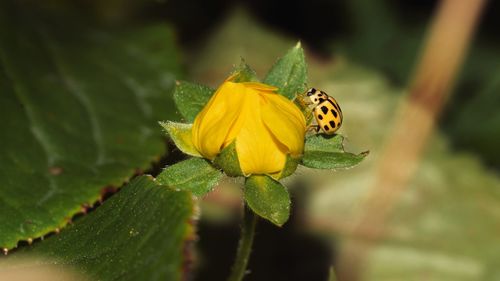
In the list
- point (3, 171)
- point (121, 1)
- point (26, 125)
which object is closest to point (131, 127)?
point (26, 125)

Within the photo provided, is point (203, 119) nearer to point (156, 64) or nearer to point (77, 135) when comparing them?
point (77, 135)

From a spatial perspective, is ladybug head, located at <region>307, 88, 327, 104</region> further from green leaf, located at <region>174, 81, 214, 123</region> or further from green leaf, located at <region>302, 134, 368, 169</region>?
green leaf, located at <region>174, 81, 214, 123</region>

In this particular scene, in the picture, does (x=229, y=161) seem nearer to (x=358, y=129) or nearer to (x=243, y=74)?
(x=243, y=74)

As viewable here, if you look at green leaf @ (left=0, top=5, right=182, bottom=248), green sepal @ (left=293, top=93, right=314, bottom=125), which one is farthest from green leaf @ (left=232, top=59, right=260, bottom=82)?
green leaf @ (left=0, top=5, right=182, bottom=248)

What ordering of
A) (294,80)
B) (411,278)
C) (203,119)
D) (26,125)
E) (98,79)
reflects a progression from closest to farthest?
(203,119) → (294,80) → (26,125) → (98,79) → (411,278)

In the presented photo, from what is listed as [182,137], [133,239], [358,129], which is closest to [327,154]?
[182,137]

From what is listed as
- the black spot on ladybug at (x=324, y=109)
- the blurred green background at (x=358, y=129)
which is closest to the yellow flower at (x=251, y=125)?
the black spot on ladybug at (x=324, y=109)

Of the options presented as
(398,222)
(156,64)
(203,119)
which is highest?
(156,64)
